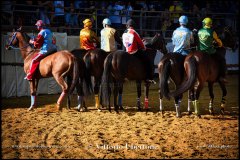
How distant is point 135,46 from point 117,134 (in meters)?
4.26

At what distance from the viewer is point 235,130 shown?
34.9ft

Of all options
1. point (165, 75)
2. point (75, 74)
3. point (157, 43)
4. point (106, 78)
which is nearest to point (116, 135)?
point (165, 75)

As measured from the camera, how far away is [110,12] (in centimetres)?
2059

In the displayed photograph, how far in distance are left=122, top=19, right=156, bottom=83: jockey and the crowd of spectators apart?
4.65m

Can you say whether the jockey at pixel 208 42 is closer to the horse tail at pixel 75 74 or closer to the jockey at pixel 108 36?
the jockey at pixel 108 36

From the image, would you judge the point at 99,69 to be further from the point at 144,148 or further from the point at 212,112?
the point at 144,148

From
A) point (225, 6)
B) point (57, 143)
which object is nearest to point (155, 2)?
point (225, 6)

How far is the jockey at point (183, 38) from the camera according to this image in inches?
512

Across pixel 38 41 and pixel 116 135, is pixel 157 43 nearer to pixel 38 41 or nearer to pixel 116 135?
pixel 38 41

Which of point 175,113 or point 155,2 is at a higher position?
point 155,2

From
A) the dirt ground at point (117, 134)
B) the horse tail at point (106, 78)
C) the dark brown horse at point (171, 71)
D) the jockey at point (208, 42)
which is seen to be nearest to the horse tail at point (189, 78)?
the dark brown horse at point (171, 71)

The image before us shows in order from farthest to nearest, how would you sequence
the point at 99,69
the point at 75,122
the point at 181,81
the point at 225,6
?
1. the point at 225,6
2. the point at 99,69
3. the point at 181,81
4. the point at 75,122

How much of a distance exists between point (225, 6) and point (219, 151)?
18609mm

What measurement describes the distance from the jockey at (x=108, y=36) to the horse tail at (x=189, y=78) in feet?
10.9
